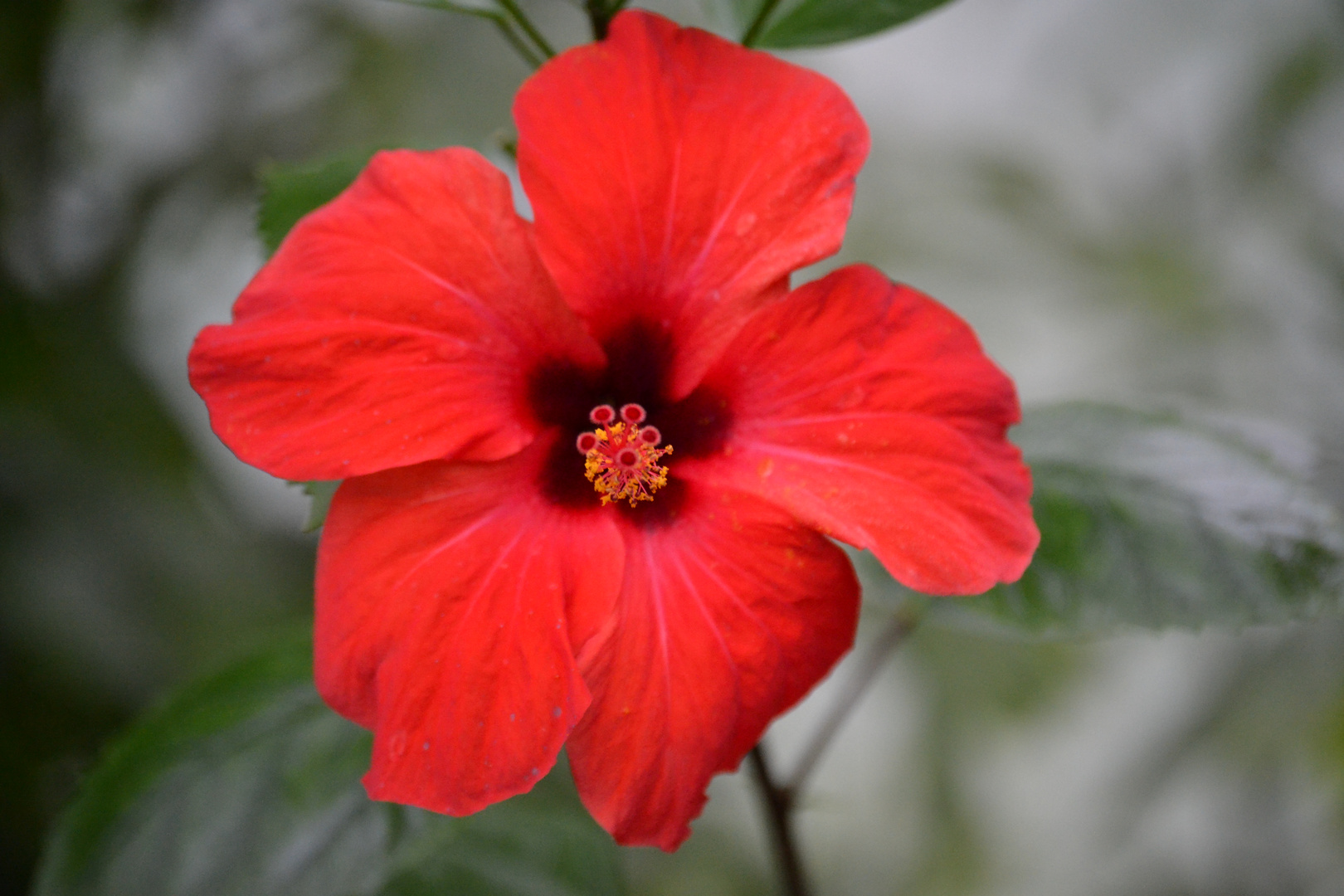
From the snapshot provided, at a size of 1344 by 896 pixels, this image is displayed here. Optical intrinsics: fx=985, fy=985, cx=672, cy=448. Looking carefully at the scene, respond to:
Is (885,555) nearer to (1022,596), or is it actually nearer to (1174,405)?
(1022,596)

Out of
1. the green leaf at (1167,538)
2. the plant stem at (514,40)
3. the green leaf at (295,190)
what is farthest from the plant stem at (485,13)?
the green leaf at (1167,538)

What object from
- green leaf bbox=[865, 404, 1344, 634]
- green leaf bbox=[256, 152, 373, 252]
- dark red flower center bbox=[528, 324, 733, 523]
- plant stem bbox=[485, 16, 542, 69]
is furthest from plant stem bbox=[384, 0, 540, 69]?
green leaf bbox=[865, 404, 1344, 634]

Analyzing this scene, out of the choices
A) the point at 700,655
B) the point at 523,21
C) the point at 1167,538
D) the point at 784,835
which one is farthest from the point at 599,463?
the point at 1167,538

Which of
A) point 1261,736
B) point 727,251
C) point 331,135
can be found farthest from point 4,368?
point 1261,736

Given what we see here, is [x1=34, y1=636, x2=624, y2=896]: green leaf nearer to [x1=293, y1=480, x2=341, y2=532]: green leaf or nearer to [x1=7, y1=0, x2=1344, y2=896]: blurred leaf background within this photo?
[x1=7, y1=0, x2=1344, y2=896]: blurred leaf background

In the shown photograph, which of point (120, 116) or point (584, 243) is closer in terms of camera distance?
point (584, 243)

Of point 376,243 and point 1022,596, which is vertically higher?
point 376,243

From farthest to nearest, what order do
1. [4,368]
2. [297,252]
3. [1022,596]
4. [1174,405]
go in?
[4,368], [1174,405], [1022,596], [297,252]

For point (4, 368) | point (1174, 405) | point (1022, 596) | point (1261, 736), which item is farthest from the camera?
point (1261, 736)
